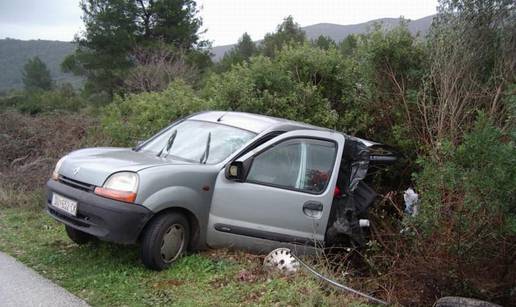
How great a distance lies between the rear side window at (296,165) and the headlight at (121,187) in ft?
4.25

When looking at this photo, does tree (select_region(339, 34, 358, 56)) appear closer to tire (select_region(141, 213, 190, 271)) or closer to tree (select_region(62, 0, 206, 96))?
tire (select_region(141, 213, 190, 271))

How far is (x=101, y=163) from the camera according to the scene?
5.29m

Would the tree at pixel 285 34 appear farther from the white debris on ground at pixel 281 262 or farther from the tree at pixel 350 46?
the white debris on ground at pixel 281 262

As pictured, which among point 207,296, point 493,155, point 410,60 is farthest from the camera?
point 410,60

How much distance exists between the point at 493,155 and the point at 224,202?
108 inches

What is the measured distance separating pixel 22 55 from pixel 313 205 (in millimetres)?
85555

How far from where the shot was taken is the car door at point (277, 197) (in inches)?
217

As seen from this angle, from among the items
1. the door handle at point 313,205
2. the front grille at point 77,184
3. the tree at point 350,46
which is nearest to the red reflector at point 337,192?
the door handle at point 313,205

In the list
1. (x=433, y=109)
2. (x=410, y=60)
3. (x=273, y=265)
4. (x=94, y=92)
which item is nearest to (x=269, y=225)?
(x=273, y=265)

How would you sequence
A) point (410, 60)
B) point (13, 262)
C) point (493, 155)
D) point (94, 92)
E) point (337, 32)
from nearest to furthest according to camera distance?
point (493, 155)
point (13, 262)
point (410, 60)
point (94, 92)
point (337, 32)

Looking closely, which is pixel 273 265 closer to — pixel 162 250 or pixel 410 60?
pixel 162 250

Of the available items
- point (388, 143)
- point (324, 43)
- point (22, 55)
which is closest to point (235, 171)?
point (388, 143)

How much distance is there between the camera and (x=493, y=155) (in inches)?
168

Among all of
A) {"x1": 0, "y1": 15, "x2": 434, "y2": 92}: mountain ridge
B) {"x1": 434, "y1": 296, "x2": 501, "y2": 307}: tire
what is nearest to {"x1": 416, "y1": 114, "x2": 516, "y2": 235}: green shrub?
{"x1": 434, "y1": 296, "x2": 501, "y2": 307}: tire
